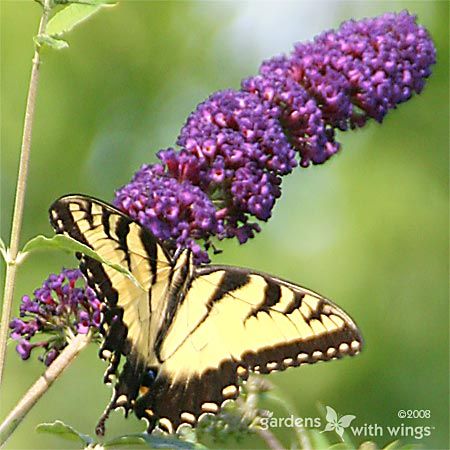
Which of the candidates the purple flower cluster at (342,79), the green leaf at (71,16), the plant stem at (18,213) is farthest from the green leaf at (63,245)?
the purple flower cluster at (342,79)

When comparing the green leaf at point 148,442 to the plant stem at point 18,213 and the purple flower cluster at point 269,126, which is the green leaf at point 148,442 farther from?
the purple flower cluster at point 269,126

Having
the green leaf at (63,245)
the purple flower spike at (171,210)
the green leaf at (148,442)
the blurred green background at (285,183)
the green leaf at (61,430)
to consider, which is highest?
the blurred green background at (285,183)

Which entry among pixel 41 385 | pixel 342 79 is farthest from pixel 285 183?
pixel 41 385

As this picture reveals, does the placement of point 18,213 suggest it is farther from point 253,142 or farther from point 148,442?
point 253,142

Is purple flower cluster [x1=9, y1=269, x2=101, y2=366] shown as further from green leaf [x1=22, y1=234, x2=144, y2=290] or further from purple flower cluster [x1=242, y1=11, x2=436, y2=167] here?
purple flower cluster [x1=242, y1=11, x2=436, y2=167]

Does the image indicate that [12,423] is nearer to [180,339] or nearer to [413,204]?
[180,339]

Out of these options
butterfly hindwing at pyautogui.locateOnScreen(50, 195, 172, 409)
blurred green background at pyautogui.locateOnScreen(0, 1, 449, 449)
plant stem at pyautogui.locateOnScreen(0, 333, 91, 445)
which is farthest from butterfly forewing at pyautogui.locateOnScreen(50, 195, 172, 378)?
blurred green background at pyautogui.locateOnScreen(0, 1, 449, 449)

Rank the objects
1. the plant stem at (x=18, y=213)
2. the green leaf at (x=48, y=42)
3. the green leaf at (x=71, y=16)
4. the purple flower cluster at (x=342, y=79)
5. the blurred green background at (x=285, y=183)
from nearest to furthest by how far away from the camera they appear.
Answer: the plant stem at (x=18, y=213), the green leaf at (x=48, y=42), the green leaf at (x=71, y=16), the purple flower cluster at (x=342, y=79), the blurred green background at (x=285, y=183)
